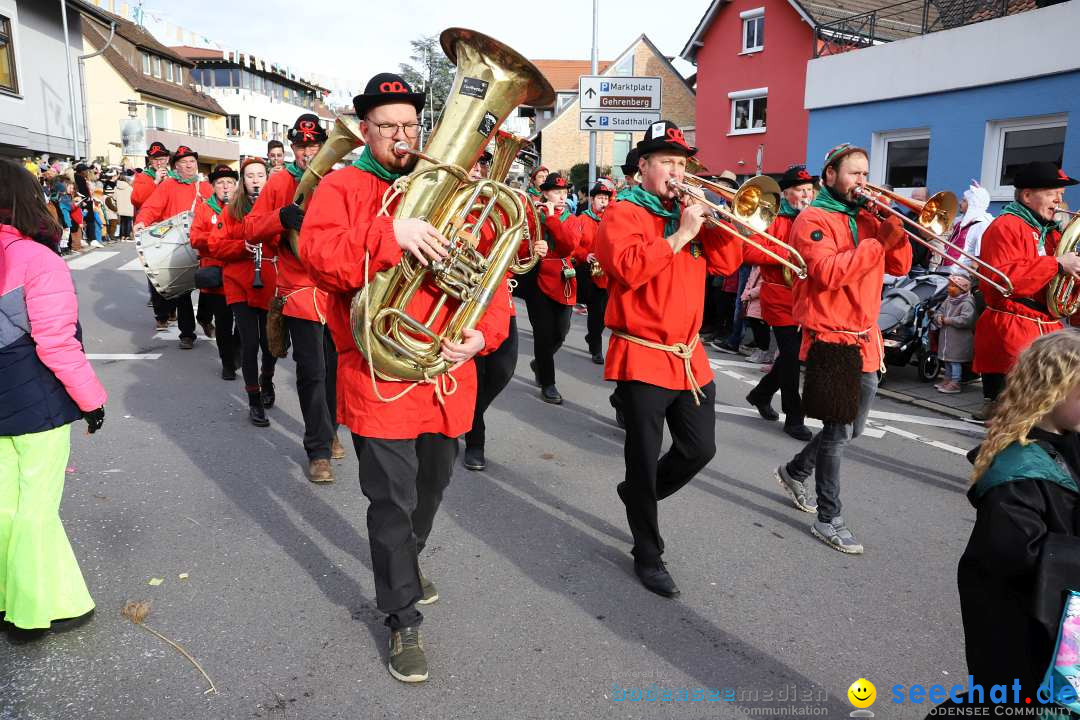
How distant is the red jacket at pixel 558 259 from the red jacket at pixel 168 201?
13.4 ft

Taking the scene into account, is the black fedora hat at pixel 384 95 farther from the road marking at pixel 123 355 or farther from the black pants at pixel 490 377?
the road marking at pixel 123 355

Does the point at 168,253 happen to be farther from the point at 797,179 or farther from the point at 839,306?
the point at 839,306

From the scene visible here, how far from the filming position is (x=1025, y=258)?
4934mm

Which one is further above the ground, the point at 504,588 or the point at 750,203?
the point at 750,203

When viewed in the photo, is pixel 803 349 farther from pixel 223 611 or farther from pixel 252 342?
pixel 252 342

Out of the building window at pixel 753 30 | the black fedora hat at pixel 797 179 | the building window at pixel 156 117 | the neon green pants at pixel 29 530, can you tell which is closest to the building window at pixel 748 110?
the building window at pixel 753 30

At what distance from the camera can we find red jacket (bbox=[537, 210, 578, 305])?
701cm

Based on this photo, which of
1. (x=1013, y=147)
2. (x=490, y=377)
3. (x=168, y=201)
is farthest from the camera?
(x=1013, y=147)

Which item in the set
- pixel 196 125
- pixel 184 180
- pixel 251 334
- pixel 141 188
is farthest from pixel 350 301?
pixel 196 125

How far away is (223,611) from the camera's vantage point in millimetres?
3408

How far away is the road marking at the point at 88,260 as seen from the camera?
15.5 m

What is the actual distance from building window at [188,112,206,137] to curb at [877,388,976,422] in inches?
1918

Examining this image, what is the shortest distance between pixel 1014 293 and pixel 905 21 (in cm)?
1780

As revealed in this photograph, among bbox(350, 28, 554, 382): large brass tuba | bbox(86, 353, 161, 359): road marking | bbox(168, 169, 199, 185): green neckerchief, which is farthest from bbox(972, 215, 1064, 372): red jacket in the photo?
bbox(168, 169, 199, 185): green neckerchief
